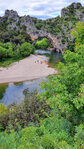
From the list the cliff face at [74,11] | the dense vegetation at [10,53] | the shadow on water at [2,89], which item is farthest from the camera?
the cliff face at [74,11]

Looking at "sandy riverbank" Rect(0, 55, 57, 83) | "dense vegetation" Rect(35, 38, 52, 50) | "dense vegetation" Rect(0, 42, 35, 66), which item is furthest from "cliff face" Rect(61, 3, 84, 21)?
"sandy riverbank" Rect(0, 55, 57, 83)

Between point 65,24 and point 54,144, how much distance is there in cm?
6506

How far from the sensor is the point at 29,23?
67.5 meters

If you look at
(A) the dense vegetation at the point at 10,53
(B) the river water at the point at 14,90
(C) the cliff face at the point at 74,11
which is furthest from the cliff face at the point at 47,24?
(B) the river water at the point at 14,90

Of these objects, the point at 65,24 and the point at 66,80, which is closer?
the point at 66,80

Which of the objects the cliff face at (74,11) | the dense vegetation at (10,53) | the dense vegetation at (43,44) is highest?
the cliff face at (74,11)

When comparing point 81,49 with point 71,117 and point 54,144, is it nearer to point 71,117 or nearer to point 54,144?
point 71,117

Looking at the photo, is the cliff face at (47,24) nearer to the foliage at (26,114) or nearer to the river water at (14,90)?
the river water at (14,90)

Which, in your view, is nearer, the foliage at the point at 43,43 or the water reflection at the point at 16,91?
the water reflection at the point at 16,91

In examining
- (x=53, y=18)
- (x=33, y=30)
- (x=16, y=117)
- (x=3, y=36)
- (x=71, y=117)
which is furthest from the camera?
(x=53, y=18)

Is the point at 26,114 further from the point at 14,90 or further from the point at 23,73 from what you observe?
the point at 23,73

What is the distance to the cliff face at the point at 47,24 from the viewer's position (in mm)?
61378

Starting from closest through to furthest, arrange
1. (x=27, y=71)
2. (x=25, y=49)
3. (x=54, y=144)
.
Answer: (x=54, y=144) < (x=27, y=71) < (x=25, y=49)

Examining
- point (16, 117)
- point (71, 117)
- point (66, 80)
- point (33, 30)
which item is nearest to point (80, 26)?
point (66, 80)
